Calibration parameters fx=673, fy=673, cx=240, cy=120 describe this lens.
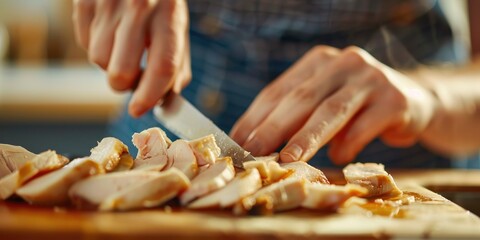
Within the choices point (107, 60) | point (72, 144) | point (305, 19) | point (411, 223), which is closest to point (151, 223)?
point (411, 223)

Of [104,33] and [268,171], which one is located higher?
[104,33]

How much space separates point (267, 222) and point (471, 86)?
1163 millimetres

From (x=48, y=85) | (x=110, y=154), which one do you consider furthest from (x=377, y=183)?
(x=48, y=85)

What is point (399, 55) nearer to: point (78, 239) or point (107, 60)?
point (107, 60)

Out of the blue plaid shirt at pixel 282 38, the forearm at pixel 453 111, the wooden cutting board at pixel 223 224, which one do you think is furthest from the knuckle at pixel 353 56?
the wooden cutting board at pixel 223 224

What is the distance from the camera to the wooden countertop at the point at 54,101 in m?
3.26

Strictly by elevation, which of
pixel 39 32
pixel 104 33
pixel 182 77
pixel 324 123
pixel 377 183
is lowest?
pixel 377 183

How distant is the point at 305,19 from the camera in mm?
1919

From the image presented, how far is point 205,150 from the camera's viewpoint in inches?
43.1

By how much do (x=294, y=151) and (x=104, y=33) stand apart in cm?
51

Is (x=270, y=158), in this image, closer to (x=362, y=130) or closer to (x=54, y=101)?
(x=362, y=130)

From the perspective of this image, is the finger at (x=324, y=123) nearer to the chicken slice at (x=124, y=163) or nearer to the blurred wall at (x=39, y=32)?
the chicken slice at (x=124, y=163)

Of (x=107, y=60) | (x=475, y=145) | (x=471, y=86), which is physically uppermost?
(x=107, y=60)

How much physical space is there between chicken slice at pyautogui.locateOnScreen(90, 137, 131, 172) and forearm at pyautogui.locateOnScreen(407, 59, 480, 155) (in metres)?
0.92
